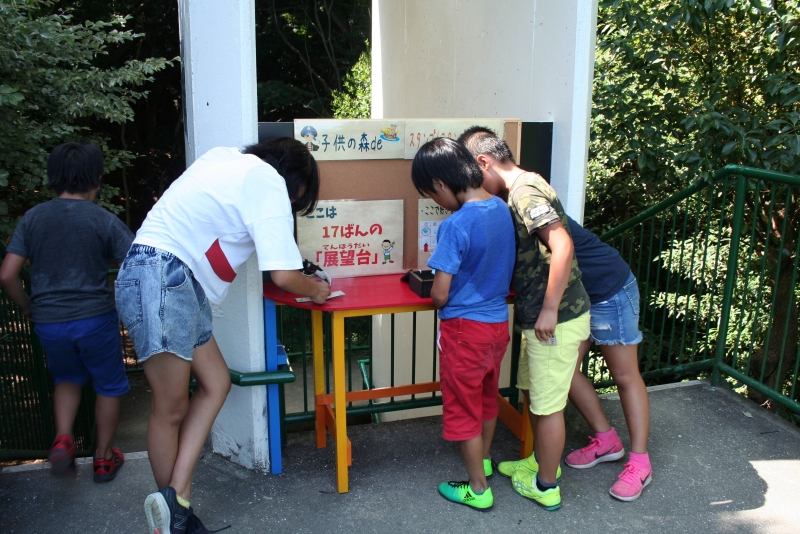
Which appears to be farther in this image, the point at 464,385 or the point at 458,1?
the point at 458,1

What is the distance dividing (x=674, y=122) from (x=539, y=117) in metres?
2.38

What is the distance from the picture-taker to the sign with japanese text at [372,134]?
303cm

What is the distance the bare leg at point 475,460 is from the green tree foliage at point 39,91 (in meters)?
3.64

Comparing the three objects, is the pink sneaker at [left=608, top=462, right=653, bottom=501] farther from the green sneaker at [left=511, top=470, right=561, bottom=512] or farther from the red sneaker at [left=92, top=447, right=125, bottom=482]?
the red sneaker at [left=92, top=447, right=125, bottom=482]

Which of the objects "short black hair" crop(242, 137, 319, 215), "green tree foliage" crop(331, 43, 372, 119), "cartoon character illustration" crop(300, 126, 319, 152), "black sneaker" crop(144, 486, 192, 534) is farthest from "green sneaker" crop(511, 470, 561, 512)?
"green tree foliage" crop(331, 43, 372, 119)

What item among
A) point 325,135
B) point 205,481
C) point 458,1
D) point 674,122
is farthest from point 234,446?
point 674,122

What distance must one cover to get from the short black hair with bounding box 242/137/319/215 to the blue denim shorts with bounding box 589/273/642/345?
4.32 ft

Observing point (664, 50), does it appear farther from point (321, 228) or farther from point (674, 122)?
point (321, 228)

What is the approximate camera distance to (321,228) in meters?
3.12

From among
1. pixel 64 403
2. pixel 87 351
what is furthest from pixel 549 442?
pixel 64 403

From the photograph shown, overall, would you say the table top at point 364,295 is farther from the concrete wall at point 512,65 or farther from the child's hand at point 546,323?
the concrete wall at point 512,65

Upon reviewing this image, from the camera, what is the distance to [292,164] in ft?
8.36

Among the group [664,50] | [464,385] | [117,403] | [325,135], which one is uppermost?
[664,50]

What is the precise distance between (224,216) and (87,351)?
104cm
